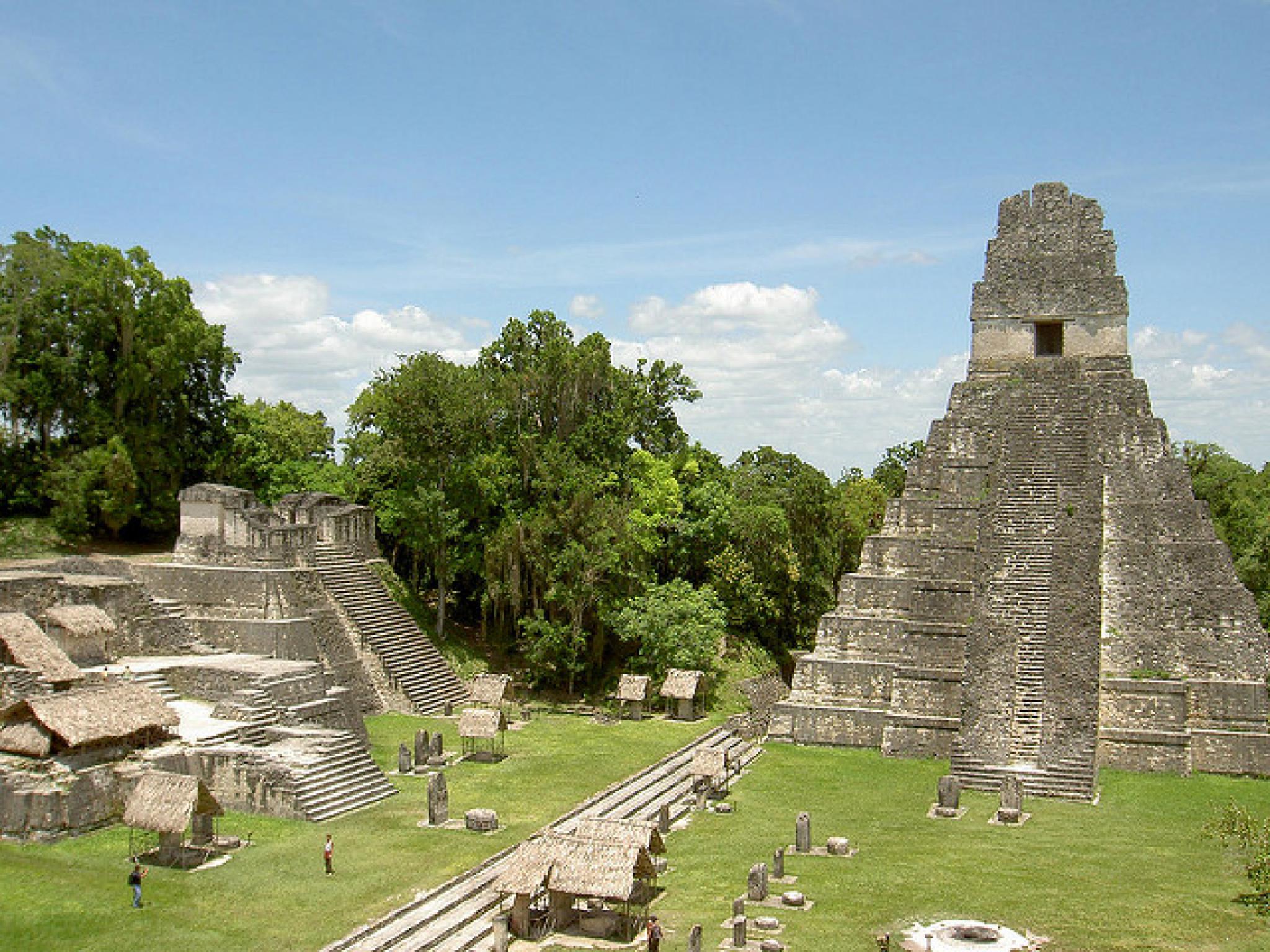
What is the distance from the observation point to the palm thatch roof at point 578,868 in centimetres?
1656

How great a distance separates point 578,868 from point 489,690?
13607 millimetres

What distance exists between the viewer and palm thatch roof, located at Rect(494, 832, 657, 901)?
54.3ft

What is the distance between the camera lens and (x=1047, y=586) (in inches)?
1093

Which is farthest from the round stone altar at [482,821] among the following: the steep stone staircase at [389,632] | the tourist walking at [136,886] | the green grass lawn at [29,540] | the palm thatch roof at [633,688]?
the green grass lawn at [29,540]

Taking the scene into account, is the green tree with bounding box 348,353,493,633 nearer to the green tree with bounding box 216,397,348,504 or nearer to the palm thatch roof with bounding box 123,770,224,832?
the green tree with bounding box 216,397,348,504

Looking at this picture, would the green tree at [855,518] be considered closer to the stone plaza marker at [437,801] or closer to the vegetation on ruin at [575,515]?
the vegetation on ruin at [575,515]

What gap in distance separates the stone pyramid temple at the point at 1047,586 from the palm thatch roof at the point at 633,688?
4412 millimetres

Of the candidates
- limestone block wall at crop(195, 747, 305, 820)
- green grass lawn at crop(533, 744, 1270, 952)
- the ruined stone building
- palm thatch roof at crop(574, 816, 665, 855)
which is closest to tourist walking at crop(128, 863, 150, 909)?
the ruined stone building

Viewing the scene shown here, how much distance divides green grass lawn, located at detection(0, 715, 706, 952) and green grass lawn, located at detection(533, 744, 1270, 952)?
3.66 metres

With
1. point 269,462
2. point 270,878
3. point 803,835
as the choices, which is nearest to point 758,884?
point 803,835

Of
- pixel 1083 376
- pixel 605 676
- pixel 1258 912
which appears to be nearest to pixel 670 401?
pixel 605 676

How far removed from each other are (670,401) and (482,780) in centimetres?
1950

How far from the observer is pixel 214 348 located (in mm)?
39000

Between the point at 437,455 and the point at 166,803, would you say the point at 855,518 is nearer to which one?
the point at 437,455
